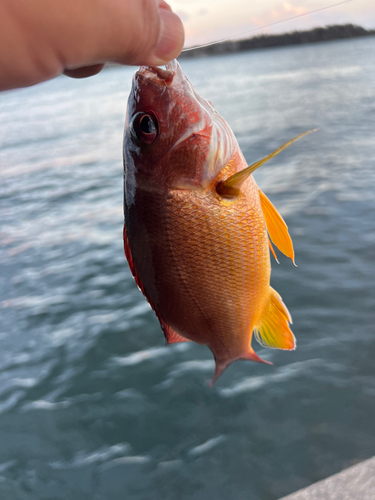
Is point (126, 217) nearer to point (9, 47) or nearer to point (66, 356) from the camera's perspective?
point (9, 47)

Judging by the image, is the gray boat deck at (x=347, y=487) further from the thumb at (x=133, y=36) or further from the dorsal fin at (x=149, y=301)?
the thumb at (x=133, y=36)

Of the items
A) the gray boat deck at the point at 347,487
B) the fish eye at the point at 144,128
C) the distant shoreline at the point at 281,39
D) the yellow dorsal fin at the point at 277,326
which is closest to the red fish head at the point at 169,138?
the fish eye at the point at 144,128

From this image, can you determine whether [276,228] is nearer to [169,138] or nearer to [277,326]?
[277,326]

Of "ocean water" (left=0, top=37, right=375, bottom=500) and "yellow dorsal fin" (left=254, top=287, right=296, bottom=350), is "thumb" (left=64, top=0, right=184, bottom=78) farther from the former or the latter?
"ocean water" (left=0, top=37, right=375, bottom=500)

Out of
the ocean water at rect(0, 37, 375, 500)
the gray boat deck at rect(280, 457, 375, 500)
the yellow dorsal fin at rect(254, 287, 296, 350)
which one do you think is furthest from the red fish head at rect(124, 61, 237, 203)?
the gray boat deck at rect(280, 457, 375, 500)

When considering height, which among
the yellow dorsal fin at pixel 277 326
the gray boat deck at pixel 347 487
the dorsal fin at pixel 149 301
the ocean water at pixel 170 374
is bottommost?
the ocean water at pixel 170 374
